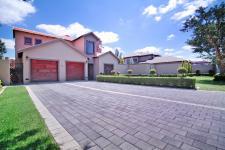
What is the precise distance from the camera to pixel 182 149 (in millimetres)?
2518

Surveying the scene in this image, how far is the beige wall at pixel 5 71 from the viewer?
43.5 feet

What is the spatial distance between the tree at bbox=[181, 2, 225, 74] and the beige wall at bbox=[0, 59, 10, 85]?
24814 millimetres

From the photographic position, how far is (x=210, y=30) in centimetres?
1772

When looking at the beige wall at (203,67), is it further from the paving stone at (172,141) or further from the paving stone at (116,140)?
the paving stone at (116,140)

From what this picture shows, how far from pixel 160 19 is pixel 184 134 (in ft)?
54.5

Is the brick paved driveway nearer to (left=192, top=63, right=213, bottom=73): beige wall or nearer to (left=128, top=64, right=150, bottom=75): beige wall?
(left=128, top=64, right=150, bottom=75): beige wall

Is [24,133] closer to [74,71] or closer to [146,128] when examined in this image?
[146,128]

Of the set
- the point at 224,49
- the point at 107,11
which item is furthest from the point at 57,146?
the point at 224,49

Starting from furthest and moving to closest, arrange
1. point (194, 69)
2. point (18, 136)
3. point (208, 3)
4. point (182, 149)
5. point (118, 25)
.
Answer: point (194, 69), point (118, 25), point (208, 3), point (18, 136), point (182, 149)

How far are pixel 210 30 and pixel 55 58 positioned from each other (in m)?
21.7

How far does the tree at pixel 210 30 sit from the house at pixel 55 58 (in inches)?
553

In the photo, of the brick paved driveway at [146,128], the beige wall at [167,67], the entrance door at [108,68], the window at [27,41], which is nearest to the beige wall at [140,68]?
the beige wall at [167,67]

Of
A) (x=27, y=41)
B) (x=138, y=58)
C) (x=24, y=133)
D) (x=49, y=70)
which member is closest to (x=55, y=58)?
(x=49, y=70)

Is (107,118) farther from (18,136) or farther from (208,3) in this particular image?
(208,3)
